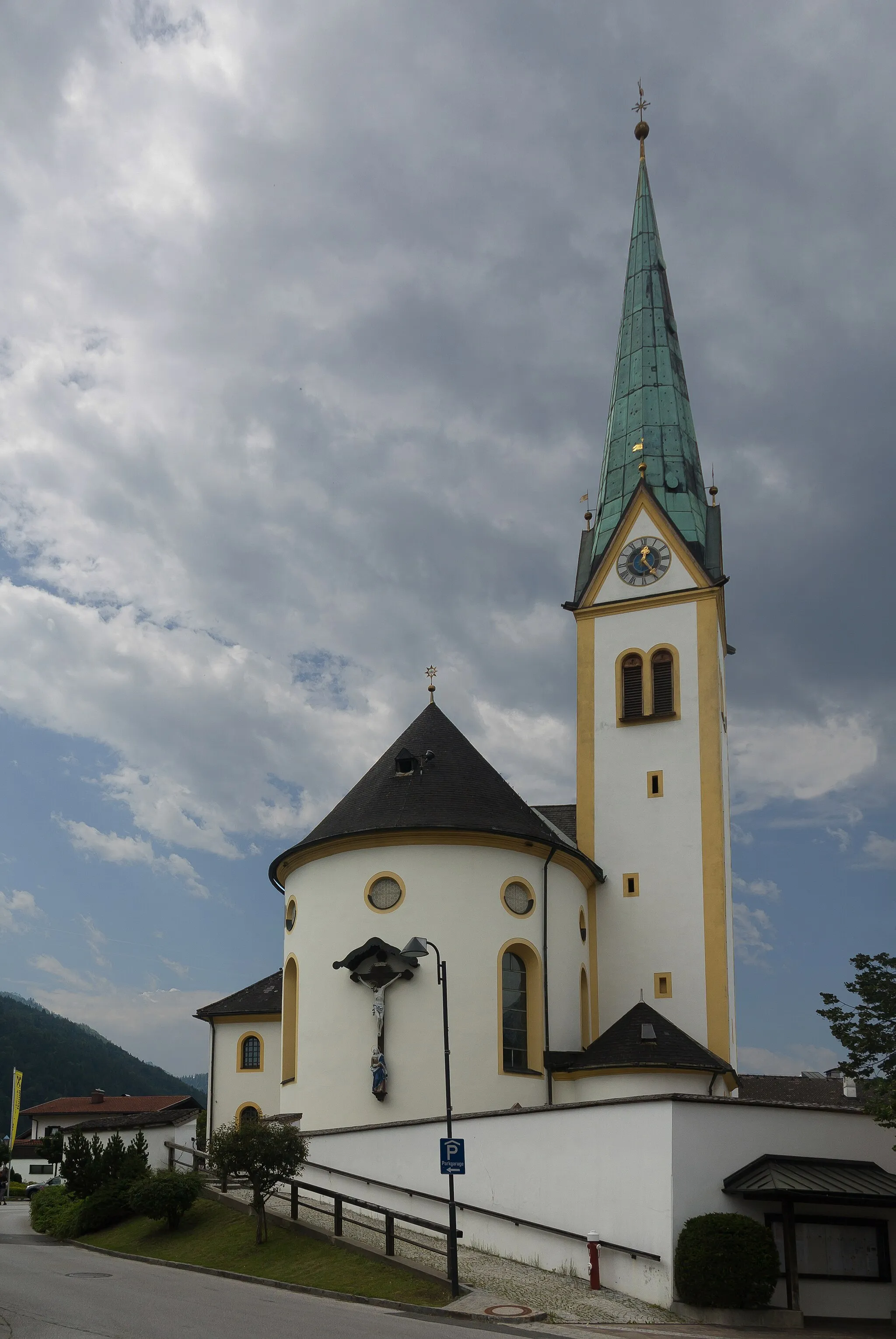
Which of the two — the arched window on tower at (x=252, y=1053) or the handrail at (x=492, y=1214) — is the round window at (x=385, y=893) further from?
the arched window on tower at (x=252, y=1053)

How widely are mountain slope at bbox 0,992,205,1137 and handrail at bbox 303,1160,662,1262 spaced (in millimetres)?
115196

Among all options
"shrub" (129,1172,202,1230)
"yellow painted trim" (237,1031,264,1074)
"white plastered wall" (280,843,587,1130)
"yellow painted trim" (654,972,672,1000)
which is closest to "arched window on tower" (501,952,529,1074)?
"white plastered wall" (280,843,587,1130)

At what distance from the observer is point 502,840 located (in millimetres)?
35188

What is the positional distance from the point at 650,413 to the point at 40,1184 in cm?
5873

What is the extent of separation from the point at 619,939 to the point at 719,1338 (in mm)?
20329

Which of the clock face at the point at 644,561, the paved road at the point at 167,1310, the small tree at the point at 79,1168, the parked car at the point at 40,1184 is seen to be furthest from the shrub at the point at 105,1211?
the clock face at the point at 644,561

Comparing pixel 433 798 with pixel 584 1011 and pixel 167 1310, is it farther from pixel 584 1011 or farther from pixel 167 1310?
pixel 167 1310

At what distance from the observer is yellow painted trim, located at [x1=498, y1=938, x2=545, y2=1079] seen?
3381 centimetres

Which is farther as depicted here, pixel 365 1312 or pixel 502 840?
pixel 502 840

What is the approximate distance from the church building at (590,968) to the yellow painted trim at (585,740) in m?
0.08

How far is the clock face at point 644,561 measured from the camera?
144 ft

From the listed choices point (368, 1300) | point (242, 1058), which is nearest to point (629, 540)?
point (242, 1058)

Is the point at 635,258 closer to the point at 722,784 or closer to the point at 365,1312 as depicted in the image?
the point at 722,784

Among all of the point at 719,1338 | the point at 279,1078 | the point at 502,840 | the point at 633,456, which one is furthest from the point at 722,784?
the point at 719,1338
